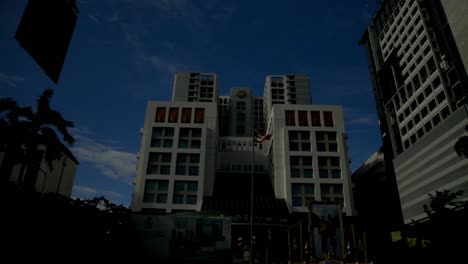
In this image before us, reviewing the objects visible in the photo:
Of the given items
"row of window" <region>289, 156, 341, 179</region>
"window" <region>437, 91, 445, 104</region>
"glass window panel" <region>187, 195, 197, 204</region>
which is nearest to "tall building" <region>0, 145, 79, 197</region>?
"glass window panel" <region>187, 195, 197, 204</region>

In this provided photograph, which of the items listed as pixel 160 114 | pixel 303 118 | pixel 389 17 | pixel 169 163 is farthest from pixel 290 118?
pixel 389 17

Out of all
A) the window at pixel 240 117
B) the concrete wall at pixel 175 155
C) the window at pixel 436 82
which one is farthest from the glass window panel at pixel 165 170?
the window at pixel 240 117

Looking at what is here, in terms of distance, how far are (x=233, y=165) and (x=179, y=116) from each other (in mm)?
19231

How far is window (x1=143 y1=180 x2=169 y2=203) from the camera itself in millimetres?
57094

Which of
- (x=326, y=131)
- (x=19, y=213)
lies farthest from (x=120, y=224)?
(x=326, y=131)

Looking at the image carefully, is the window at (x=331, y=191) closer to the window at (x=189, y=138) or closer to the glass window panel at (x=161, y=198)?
the window at (x=189, y=138)

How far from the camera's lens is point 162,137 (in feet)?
208

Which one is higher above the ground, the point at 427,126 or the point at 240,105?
the point at 240,105

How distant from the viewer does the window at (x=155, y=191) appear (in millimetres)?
57094

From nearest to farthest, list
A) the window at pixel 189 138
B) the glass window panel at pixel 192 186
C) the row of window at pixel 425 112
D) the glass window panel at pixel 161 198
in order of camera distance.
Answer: the glass window panel at pixel 161 198 < the row of window at pixel 425 112 < the glass window panel at pixel 192 186 < the window at pixel 189 138

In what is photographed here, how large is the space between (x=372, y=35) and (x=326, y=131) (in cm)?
4831

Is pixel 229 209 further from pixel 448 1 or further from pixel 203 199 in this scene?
pixel 448 1

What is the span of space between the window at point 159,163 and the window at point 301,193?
26493mm

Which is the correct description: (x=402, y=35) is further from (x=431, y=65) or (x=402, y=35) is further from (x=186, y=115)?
(x=186, y=115)
